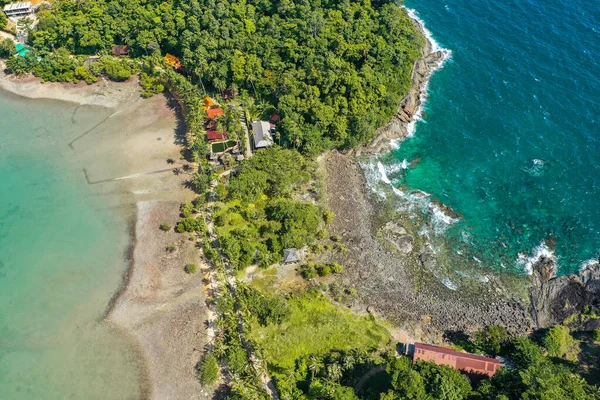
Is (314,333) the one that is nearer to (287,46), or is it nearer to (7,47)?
(287,46)

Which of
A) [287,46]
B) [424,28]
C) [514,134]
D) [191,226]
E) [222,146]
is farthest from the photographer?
[424,28]

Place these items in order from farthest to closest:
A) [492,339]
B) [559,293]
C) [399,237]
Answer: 1. [399,237]
2. [559,293]
3. [492,339]

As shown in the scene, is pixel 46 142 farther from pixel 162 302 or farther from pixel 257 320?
pixel 257 320

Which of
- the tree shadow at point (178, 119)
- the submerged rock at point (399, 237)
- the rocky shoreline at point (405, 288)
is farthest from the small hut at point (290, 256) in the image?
the tree shadow at point (178, 119)

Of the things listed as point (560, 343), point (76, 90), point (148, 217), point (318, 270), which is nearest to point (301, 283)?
point (318, 270)

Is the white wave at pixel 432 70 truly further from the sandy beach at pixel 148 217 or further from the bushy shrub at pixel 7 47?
A: the bushy shrub at pixel 7 47

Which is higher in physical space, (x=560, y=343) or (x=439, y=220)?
(x=560, y=343)

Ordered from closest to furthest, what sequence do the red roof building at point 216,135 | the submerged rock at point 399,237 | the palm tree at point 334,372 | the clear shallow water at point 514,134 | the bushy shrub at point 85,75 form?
1. the palm tree at point 334,372
2. the submerged rock at point 399,237
3. the clear shallow water at point 514,134
4. the red roof building at point 216,135
5. the bushy shrub at point 85,75
